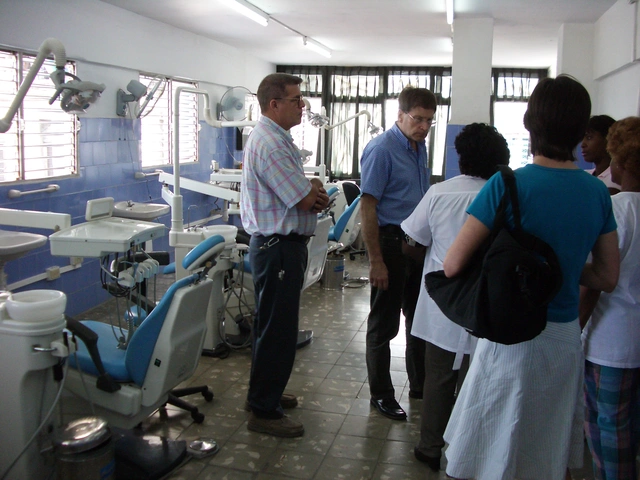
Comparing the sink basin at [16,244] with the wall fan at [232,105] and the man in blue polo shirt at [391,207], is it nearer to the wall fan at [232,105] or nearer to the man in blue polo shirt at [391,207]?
the man in blue polo shirt at [391,207]

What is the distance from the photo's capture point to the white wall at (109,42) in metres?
4.62

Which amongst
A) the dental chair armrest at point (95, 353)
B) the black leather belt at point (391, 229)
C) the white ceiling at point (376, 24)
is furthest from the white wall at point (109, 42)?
the black leather belt at point (391, 229)

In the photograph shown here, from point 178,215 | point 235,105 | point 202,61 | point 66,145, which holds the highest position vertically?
point 202,61

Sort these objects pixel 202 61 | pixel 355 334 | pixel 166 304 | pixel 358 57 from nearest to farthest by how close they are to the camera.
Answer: pixel 166 304
pixel 355 334
pixel 202 61
pixel 358 57

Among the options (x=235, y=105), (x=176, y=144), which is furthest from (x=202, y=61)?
(x=176, y=144)

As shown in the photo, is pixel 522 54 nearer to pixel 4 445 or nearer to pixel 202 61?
pixel 202 61

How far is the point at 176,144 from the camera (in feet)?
13.1

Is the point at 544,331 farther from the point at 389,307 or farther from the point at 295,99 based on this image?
the point at 295,99

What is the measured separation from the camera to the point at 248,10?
5773 millimetres

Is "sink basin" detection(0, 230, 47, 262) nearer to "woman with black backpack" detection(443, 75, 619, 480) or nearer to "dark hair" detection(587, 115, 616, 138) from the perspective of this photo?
"woman with black backpack" detection(443, 75, 619, 480)

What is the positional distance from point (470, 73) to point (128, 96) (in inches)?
138

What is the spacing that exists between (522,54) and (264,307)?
7430mm

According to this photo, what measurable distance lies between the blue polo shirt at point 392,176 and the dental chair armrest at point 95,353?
1.39m

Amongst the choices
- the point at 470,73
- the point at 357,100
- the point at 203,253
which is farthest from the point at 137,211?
the point at 357,100
